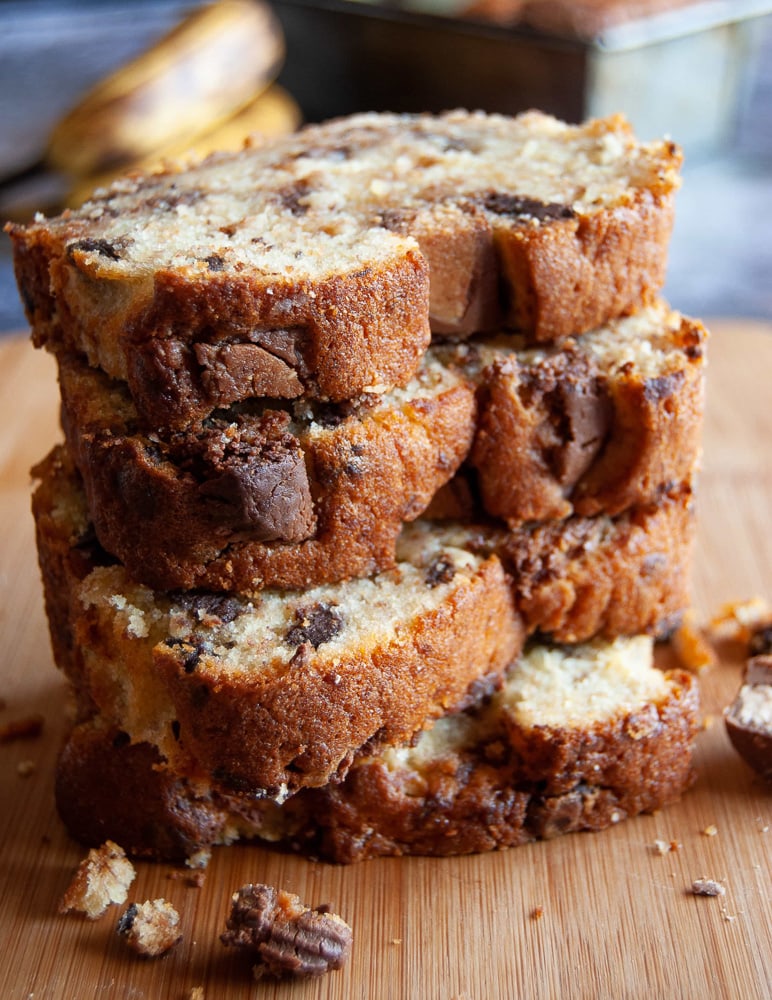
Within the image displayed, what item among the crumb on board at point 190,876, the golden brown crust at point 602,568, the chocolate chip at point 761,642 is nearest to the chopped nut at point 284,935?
the crumb on board at point 190,876

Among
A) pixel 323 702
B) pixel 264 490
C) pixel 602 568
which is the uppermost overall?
pixel 264 490

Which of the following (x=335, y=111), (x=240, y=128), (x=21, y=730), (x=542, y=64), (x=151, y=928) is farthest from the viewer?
(x=335, y=111)

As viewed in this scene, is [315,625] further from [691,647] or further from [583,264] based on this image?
[691,647]

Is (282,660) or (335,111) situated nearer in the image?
(282,660)

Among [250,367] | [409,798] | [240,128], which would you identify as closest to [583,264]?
[250,367]

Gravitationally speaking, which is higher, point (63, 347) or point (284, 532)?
point (63, 347)

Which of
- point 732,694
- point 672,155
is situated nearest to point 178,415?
point 672,155

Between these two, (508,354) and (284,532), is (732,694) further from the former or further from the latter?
(284,532)
